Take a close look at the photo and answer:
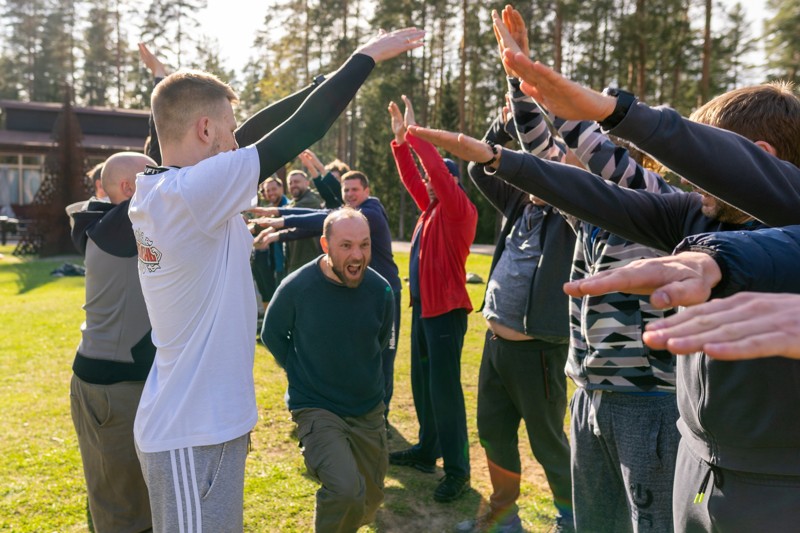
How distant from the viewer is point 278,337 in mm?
4039

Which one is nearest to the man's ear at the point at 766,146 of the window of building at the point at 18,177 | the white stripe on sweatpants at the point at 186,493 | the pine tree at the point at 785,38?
the white stripe on sweatpants at the point at 186,493

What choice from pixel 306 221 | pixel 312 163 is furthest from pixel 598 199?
pixel 312 163

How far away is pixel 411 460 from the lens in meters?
5.41

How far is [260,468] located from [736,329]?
4694 millimetres

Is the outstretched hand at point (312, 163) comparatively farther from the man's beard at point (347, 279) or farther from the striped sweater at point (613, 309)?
the striped sweater at point (613, 309)

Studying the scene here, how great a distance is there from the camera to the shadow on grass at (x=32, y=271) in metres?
16.6

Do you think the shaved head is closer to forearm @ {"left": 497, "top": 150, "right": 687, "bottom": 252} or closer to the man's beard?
the man's beard

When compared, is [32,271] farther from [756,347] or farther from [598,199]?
[756,347]

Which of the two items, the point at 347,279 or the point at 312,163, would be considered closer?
the point at 347,279

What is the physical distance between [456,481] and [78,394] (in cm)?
267

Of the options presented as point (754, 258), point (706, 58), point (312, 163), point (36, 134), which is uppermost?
point (706, 58)

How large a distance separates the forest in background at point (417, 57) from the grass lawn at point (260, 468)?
17.6 meters

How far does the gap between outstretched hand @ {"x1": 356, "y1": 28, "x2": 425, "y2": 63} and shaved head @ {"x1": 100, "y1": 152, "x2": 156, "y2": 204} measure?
4.73 feet

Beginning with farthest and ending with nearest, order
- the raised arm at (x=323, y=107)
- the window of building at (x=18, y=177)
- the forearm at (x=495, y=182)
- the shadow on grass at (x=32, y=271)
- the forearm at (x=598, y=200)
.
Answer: the window of building at (x=18, y=177) < the shadow on grass at (x=32, y=271) < the forearm at (x=495, y=182) < the raised arm at (x=323, y=107) < the forearm at (x=598, y=200)
